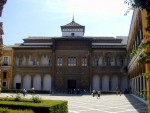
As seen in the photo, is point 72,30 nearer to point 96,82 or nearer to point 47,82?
point 47,82

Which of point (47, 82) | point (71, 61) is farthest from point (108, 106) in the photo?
point (47, 82)

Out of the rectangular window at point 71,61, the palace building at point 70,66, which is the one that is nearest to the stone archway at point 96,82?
the palace building at point 70,66

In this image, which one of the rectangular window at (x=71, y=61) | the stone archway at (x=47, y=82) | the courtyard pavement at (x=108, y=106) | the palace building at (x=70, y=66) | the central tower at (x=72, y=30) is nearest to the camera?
the courtyard pavement at (x=108, y=106)

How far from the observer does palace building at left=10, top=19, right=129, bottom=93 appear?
46250 mm

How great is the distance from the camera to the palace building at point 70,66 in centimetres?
4625

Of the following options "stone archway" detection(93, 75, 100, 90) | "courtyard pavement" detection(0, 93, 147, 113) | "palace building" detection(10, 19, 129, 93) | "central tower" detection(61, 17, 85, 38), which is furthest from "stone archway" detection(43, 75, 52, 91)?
"courtyard pavement" detection(0, 93, 147, 113)

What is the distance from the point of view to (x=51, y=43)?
50469 mm

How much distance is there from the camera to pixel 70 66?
153 feet

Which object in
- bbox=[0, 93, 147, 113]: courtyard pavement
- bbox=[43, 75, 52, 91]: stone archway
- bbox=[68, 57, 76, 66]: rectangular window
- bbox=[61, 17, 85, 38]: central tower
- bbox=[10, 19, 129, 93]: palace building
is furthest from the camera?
bbox=[61, 17, 85, 38]: central tower

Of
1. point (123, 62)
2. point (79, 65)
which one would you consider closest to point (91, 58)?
point (79, 65)

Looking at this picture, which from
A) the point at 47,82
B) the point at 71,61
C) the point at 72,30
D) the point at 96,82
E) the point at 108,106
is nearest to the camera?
the point at 108,106

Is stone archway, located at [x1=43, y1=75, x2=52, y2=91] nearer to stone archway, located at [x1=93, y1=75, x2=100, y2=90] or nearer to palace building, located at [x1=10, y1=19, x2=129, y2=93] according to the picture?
palace building, located at [x1=10, y1=19, x2=129, y2=93]

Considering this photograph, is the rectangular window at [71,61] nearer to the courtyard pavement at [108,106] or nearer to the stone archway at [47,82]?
the stone archway at [47,82]

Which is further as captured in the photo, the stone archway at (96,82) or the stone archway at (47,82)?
the stone archway at (47,82)
